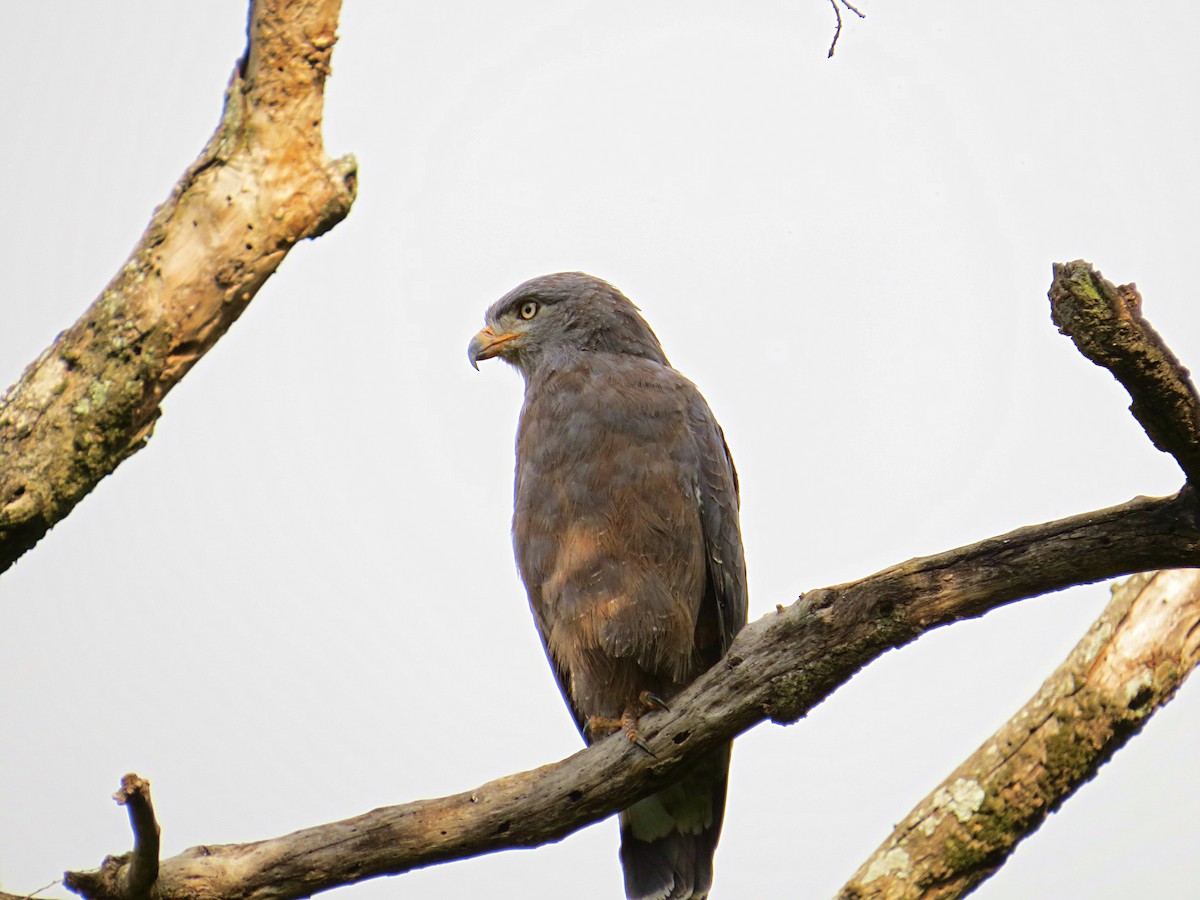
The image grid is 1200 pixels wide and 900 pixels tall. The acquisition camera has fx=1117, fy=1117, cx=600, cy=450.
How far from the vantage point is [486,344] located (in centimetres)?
669

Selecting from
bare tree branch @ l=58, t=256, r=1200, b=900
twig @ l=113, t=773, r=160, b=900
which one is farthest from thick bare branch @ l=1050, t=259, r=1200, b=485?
twig @ l=113, t=773, r=160, b=900

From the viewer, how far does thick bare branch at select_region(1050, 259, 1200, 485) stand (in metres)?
2.66

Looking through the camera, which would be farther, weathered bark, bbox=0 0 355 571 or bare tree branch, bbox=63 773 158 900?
weathered bark, bbox=0 0 355 571

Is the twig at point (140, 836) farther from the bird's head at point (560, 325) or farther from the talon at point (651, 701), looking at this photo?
the bird's head at point (560, 325)

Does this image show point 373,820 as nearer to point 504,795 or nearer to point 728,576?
point 504,795

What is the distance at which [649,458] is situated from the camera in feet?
17.8

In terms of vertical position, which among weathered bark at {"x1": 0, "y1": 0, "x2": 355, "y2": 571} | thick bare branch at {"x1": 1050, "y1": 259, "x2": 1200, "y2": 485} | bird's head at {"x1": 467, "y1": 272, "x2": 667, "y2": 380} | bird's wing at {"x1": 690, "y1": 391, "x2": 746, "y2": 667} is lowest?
thick bare branch at {"x1": 1050, "y1": 259, "x2": 1200, "y2": 485}

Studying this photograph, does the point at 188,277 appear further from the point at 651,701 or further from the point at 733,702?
the point at 651,701

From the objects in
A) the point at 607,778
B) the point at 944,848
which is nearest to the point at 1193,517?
the point at 607,778

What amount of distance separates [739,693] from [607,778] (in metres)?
0.65

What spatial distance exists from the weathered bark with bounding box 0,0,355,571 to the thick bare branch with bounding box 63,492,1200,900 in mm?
1318

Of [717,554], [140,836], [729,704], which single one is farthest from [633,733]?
[140,836]

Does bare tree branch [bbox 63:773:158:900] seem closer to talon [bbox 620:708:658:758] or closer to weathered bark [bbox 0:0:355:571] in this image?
weathered bark [bbox 0:0:355:571]

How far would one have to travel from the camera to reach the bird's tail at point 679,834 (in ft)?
18.1
